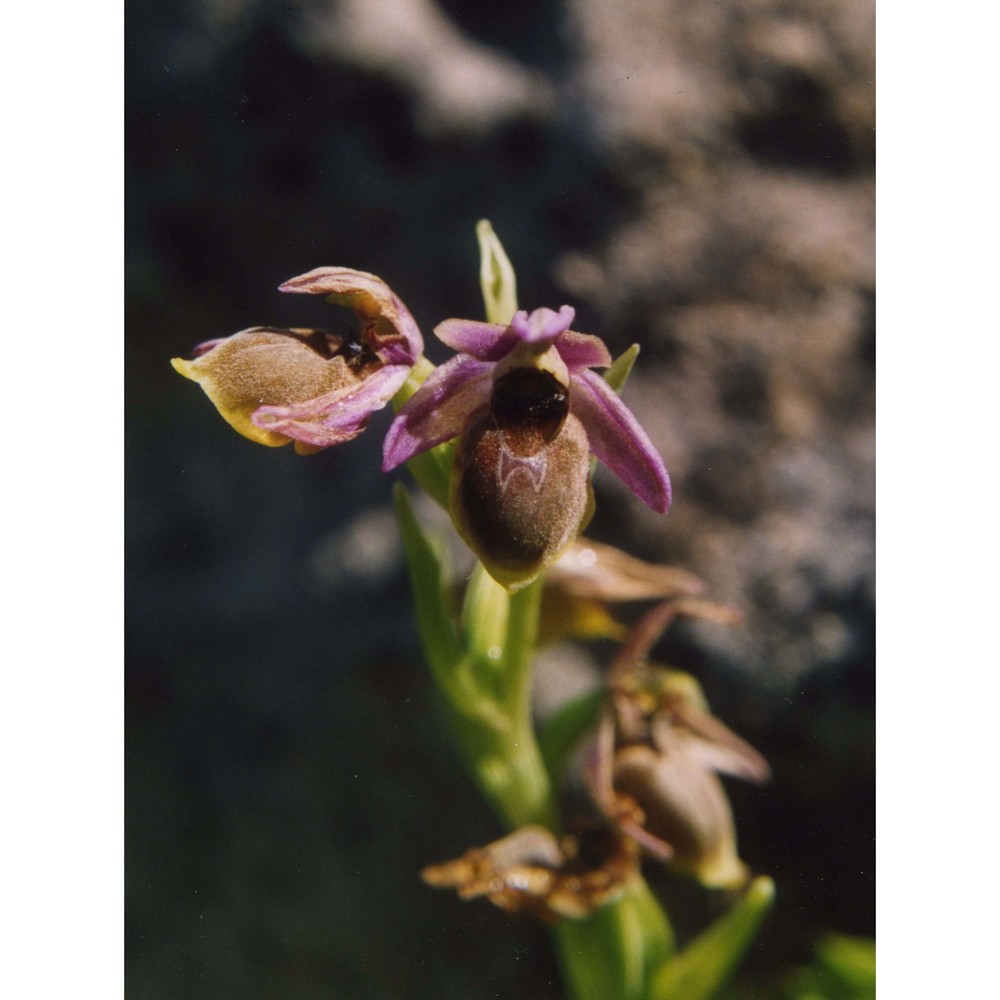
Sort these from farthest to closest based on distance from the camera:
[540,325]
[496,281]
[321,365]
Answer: [496,281]
[321,365]
[540,325]

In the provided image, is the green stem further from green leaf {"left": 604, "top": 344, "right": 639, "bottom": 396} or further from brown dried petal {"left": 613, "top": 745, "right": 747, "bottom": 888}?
green leaf {"left": 604, "top": 344, "right": 639, "bottom": 396}

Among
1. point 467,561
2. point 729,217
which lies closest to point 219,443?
point 467,561

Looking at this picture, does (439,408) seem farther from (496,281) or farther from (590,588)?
(590,588)

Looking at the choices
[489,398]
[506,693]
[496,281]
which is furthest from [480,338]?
[506,693]

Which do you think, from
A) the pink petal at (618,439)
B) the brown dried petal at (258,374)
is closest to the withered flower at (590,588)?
the pink petal at (618,439)

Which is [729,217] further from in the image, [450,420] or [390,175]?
[450,420]

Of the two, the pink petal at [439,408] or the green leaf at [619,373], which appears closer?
the pink petal at [439,408]

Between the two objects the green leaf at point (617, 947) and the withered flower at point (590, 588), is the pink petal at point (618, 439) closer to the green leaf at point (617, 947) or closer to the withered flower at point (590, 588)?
the withered flower at point (590, 588)

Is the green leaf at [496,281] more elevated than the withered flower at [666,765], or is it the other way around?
the green leaf at [496,281]
